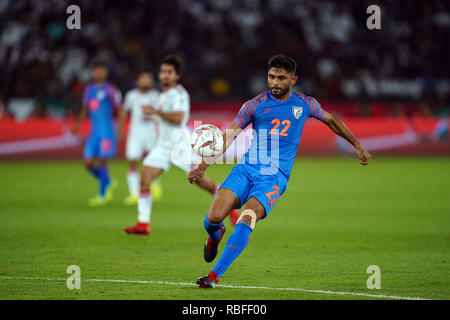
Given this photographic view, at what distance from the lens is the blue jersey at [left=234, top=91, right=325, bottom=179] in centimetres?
705

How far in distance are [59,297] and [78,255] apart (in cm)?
230

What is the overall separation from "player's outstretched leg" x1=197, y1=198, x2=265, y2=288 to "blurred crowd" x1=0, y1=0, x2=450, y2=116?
16.9 meters

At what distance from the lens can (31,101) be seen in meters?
22.5

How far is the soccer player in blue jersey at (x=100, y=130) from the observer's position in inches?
527

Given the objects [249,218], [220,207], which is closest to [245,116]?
[220,207]

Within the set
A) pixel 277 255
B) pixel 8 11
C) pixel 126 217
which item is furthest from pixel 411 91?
pixel 277 255

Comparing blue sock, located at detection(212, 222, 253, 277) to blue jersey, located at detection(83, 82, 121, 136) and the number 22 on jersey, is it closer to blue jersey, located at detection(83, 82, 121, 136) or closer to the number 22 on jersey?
the number 22 on jersey

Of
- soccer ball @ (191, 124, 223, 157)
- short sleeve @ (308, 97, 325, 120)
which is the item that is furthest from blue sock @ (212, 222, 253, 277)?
short sleeve @ (308, 97, 325, 120)

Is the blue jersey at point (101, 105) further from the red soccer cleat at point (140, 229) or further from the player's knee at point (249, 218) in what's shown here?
the player's knee at point (249, 218)

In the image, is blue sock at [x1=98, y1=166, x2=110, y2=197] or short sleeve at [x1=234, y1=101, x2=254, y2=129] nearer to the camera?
short sleeve at [x1=234, y1=101, x2=254, y2=129]

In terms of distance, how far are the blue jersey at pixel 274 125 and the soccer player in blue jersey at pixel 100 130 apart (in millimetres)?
6683

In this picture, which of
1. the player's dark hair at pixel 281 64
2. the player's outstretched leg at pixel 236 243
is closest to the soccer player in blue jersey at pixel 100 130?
the player's dark hair at pixel 281 64

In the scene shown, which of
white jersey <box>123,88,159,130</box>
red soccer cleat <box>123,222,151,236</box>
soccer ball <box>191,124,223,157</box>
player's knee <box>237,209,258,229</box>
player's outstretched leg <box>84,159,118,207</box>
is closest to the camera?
player's knee <box>237,209,258,229</box>
